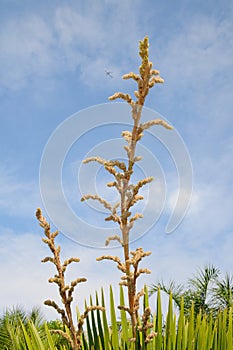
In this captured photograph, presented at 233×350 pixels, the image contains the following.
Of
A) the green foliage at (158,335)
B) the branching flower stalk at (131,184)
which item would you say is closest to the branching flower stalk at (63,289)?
the branching flower stalk at (131,184)

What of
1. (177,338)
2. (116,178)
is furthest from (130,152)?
(177,338)

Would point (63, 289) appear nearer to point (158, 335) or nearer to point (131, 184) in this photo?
point (131, 184)

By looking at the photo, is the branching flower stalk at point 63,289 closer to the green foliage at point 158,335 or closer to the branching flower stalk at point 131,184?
the branching flower stalk at point 131,184

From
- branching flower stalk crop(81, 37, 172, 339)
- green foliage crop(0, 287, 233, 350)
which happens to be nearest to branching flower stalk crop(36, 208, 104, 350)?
branching flower stalk crop(81, 37, 172, 339)

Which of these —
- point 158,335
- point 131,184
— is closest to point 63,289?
point 131,184

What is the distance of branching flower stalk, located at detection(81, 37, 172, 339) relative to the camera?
8.41ft

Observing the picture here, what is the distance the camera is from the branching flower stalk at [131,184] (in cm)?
256

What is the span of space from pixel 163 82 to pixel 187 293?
12.1 meters

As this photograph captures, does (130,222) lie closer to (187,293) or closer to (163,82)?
(163,82)

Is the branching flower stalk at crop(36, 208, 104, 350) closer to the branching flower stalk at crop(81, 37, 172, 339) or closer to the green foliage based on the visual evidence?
the branching flower stalk at crop(81, 37, 172, 339)

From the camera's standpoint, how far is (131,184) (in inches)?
107

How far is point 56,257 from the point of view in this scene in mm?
2387

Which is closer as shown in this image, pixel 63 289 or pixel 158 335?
pixel 63 289

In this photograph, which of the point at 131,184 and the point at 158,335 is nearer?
the point at 131,184
